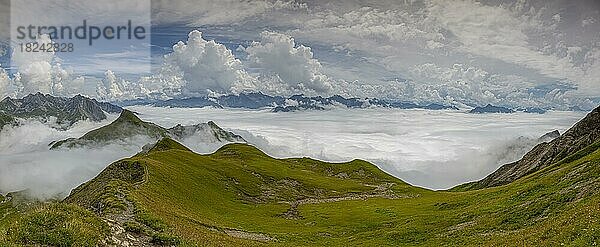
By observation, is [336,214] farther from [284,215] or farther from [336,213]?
[284,215]

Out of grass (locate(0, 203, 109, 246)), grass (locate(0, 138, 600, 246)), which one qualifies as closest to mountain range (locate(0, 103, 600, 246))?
grass (locate(0, 203, 109, 246))

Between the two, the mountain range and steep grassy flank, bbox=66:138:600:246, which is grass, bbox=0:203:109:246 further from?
steep grassy flank, bbox=66:138:600:246

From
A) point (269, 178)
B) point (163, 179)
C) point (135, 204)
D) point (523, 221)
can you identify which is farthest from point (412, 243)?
point (269, 178)

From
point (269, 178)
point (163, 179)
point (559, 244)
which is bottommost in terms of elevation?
point (269, 178)

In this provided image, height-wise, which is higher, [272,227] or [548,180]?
[548,180]

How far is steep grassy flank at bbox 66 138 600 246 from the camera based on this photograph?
111ft

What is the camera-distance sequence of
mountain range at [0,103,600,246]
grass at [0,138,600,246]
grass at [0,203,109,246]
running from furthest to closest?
grass at [0,138,600,246] < mountain range at [0,103,600,246] < grass at [0,203,109,246]

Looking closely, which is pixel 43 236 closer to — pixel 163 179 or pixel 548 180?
pixel 548 180

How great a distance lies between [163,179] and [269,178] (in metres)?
76.4

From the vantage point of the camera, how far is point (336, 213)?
94.1 metres

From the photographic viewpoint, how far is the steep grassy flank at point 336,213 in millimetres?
33938

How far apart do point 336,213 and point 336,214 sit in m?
1.89

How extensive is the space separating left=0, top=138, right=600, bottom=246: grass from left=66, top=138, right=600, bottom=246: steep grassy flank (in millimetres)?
172

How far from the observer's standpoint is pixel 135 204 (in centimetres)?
4791
